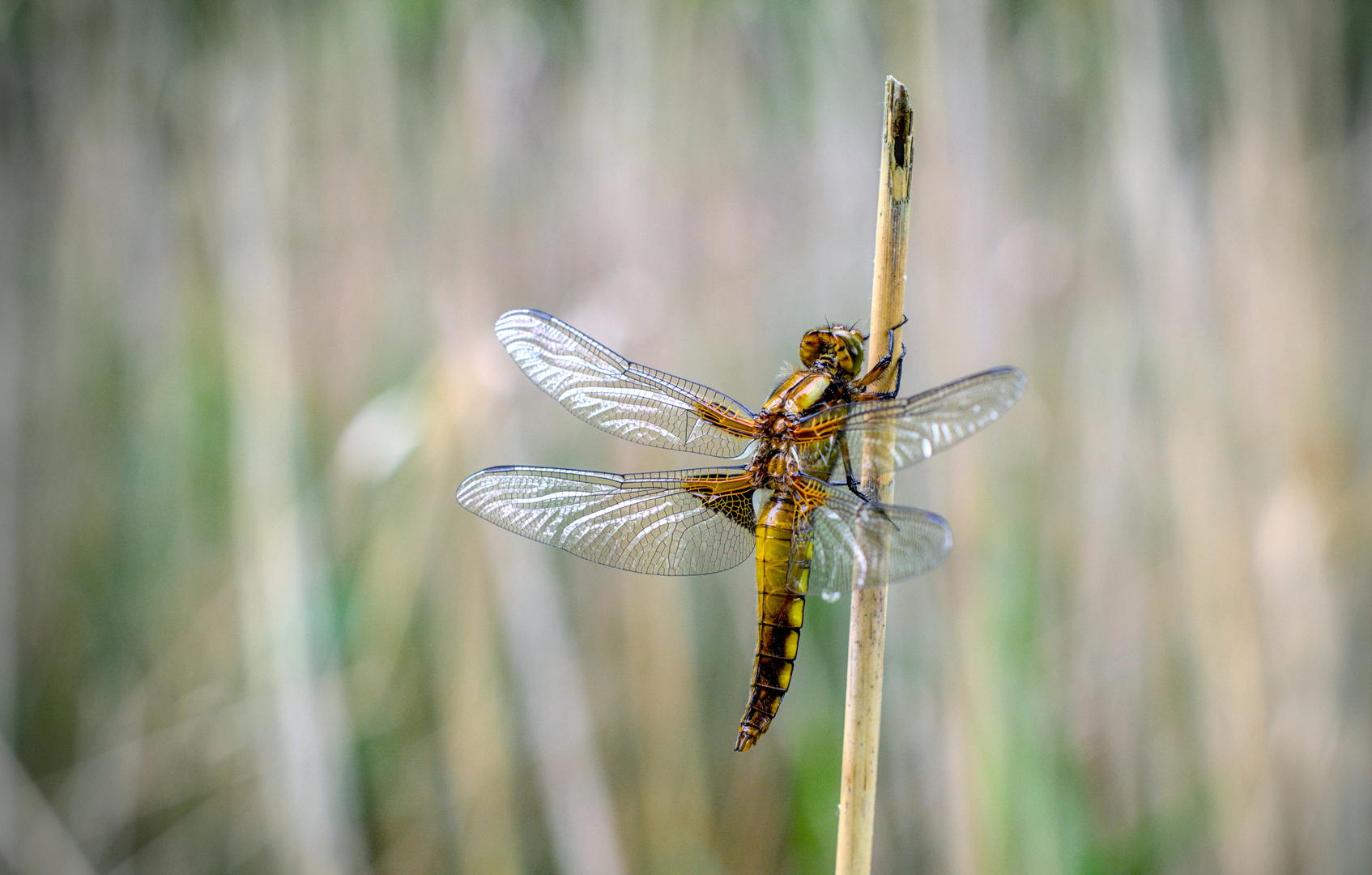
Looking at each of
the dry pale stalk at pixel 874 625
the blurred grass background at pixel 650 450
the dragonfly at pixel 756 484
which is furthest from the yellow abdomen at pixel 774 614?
the blurred grass background at pixel 650 450

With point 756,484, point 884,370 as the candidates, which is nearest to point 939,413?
point 884,370

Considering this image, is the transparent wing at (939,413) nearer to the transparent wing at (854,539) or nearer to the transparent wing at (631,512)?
the transparent wing at (854,539)

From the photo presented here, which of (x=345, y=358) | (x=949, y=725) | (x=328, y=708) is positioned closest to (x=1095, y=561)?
(x=949, y=725)

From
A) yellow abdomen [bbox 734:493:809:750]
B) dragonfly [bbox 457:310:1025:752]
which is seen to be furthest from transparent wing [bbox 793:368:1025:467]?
yellow abdomen [bbox 734:493:809:750]

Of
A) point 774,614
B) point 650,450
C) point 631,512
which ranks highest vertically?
point 650,450

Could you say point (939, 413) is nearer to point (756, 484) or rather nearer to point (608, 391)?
point (756, 484)
